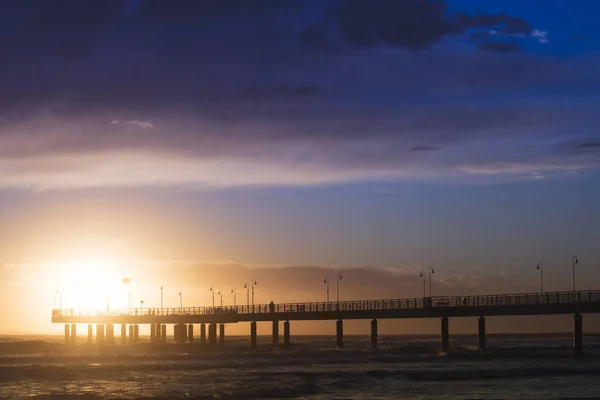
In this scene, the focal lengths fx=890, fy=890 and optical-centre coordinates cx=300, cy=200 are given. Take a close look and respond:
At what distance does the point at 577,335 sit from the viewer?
78750 millimetres

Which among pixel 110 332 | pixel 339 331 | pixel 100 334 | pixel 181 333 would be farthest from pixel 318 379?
pixel 110 332

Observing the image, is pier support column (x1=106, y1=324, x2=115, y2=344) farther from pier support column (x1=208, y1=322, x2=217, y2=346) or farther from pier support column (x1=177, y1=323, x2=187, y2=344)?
pier support column (x1=208, y1=322, x2=217, y2=346)

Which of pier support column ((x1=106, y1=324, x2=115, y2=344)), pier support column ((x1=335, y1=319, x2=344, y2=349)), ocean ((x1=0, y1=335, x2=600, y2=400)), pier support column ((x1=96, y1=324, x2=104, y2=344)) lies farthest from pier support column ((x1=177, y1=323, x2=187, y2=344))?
ocean ((x1=0, y1=335, x2=600, y2=400))

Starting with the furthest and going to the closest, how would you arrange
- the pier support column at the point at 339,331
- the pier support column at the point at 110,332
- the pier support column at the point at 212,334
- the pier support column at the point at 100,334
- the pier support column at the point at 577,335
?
the pier support column at the point at 110,332, the pier support column at the point at 100,334, the pier support column at the point at 212,334, the pier support column at the point at 339,331, the pier support column at the point at 577,335

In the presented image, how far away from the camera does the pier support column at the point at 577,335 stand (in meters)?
78.3

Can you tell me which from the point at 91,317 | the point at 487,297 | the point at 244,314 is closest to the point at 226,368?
the point at 487,297

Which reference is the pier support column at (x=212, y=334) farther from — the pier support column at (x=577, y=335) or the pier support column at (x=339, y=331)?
the pier support column at (x=577, y=335)

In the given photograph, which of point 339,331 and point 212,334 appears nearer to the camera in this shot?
point 339,331

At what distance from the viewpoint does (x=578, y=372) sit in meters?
57.4

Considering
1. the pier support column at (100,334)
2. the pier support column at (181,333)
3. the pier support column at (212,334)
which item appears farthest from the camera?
the pier support column at (100,334)

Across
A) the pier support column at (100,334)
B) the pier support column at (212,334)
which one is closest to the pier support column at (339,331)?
the pier support column at (212,334)

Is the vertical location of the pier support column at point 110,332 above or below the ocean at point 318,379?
below

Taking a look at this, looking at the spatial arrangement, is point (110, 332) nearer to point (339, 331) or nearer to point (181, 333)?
point (181, 333)

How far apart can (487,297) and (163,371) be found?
3575 centimetres
